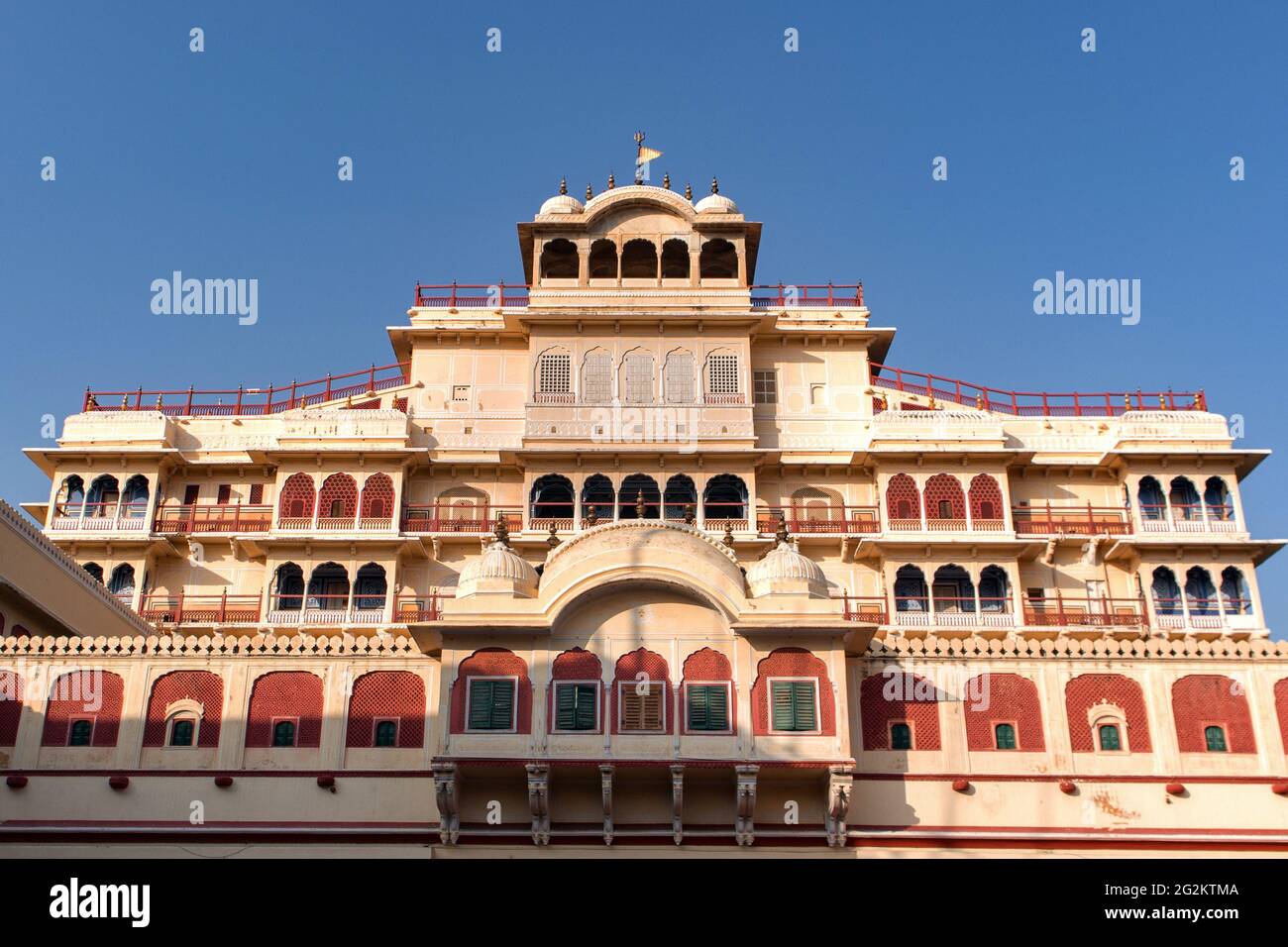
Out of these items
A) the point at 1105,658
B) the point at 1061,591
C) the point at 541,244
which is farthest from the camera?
the point at 541,244

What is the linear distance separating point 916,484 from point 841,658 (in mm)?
15370

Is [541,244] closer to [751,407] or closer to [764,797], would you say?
[751,407]

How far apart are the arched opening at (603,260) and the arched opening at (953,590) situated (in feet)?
47.7

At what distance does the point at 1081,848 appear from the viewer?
1046 inches

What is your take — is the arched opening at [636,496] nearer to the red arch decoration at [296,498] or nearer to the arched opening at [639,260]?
the arched opening at [639,260]

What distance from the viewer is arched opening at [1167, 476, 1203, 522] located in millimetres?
41812

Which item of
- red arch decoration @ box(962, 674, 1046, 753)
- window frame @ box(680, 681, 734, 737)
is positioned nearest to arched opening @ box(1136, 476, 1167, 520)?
red arch decoration @ box(962, 674, 1046, 753)

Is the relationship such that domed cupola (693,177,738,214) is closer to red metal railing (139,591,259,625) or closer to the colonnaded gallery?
the colonnaded gallery

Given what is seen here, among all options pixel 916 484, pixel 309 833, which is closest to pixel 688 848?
pixel 309 833

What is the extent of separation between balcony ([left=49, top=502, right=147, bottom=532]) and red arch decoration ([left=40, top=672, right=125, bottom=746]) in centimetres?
1434

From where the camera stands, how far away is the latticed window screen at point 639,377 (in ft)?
140

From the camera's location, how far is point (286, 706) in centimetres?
2811

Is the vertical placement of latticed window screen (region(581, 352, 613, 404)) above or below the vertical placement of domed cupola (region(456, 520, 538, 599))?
above

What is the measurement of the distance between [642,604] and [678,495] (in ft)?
46.9
